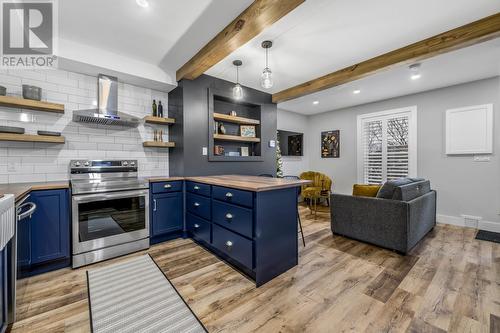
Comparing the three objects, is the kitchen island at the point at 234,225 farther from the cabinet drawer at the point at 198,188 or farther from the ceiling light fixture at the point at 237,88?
the ceiling light fixture at the point at 237,88

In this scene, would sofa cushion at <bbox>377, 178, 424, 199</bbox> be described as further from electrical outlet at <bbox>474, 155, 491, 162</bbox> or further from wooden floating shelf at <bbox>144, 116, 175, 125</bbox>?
wooden floating shelf at <bbox>144, 116, 175, 125</bbox>

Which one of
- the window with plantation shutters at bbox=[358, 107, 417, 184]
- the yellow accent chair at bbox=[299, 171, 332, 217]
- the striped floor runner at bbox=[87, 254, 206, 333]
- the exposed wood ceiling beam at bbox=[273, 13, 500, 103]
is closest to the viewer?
the striped floor runner at bbox=[87, 254, 206, 333]

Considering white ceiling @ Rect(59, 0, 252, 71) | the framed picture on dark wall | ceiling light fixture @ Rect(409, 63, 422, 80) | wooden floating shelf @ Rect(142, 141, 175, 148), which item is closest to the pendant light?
white ceiling @ Rect(59, 0, 252, 71)

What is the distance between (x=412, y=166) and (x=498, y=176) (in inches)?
45.8

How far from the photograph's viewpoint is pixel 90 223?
7.97 feet

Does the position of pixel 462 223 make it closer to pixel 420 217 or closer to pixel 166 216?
pixel 420 217

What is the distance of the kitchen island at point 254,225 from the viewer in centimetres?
199

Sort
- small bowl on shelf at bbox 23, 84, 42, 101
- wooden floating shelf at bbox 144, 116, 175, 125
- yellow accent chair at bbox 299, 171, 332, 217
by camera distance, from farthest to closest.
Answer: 1. yellow accent chair at bbox 299, 171, 332, 217
2. wooden floating shelf at bbox 144, 116, 175, 125
3. small bowl on shelf at bbox 23, 84, 42, 101

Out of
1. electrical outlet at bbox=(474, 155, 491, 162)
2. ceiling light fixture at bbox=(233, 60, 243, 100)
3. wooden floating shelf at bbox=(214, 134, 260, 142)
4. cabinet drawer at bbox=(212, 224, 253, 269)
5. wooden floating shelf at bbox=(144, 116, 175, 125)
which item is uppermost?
ceiling light fixture at bbox=(233, 60, 243, 100)

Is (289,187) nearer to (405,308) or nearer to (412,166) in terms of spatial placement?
(405,308)

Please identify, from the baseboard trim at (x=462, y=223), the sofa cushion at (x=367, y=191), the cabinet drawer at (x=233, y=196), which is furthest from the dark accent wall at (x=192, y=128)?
the baseboard trim at (x=462, y=223)

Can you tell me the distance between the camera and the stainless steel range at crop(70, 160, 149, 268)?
2.35 metres

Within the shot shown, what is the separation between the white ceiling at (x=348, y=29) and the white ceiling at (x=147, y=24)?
21.9 inches

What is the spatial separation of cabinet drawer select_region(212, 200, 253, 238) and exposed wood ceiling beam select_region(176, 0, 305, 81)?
171 centimetres
